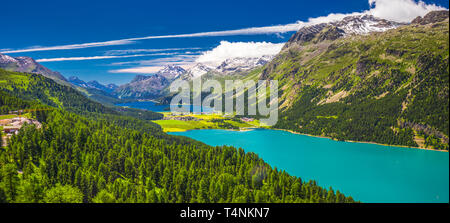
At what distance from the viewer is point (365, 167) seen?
A: 230 feet

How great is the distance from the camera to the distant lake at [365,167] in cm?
4881

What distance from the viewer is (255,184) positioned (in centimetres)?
4862

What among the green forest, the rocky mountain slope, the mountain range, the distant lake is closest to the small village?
the green forest

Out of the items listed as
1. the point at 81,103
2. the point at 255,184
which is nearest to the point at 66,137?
the point at 255,184

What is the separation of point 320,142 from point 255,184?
78327 mm

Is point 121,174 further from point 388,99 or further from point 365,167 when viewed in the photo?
point 388,99

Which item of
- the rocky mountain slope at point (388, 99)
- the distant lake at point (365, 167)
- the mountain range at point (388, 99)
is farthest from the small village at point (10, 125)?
the rocky mountain slope at point (388, 99)

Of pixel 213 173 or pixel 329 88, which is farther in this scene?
pixel 329 88

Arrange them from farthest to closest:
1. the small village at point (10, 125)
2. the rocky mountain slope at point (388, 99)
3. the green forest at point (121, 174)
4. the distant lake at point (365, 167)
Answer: the rocky mountain slope at point (388, 99) < the small village at point (10, 125) < the distant lake at point (365, 167) < the green forest at point (121, 174)

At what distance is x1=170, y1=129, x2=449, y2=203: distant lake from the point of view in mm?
48812

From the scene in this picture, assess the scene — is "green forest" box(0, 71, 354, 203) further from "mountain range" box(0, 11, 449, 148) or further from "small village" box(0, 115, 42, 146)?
"mountain range" box(0, 11, 449, 148)

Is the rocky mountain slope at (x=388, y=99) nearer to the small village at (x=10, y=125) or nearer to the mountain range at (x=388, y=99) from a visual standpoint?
the mountain range at (x=388, y=99)

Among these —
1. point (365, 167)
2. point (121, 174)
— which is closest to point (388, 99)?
point (365, 167)
